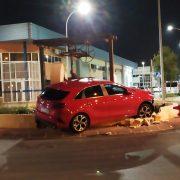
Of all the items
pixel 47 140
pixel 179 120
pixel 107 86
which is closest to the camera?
pixel 47 140

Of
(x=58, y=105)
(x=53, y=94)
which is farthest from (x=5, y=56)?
(x=58, y=105)

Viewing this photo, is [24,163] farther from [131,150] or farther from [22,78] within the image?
[22,78]

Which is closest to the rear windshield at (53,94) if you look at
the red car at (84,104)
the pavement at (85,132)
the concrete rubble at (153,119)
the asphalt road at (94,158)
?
the red car at (84,104)

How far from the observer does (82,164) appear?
31.3 feet

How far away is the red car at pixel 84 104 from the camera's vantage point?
14312mm

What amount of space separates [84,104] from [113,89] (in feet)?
4.78

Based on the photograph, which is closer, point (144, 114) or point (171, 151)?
point (171, 151)

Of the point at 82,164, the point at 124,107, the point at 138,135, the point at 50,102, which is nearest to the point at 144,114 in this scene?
the point at 124,107

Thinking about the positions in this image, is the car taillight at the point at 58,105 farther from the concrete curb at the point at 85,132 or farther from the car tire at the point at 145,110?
the car tire at the point at 145,110

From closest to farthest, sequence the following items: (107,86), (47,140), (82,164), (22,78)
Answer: (82,164) < (47,140) < (107,86) < (22,78)

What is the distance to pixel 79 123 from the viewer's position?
577 inches

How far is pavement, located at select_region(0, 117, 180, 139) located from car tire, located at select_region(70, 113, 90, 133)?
16cm

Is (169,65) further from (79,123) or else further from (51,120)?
(51,120)

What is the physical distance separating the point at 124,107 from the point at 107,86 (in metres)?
0.93
